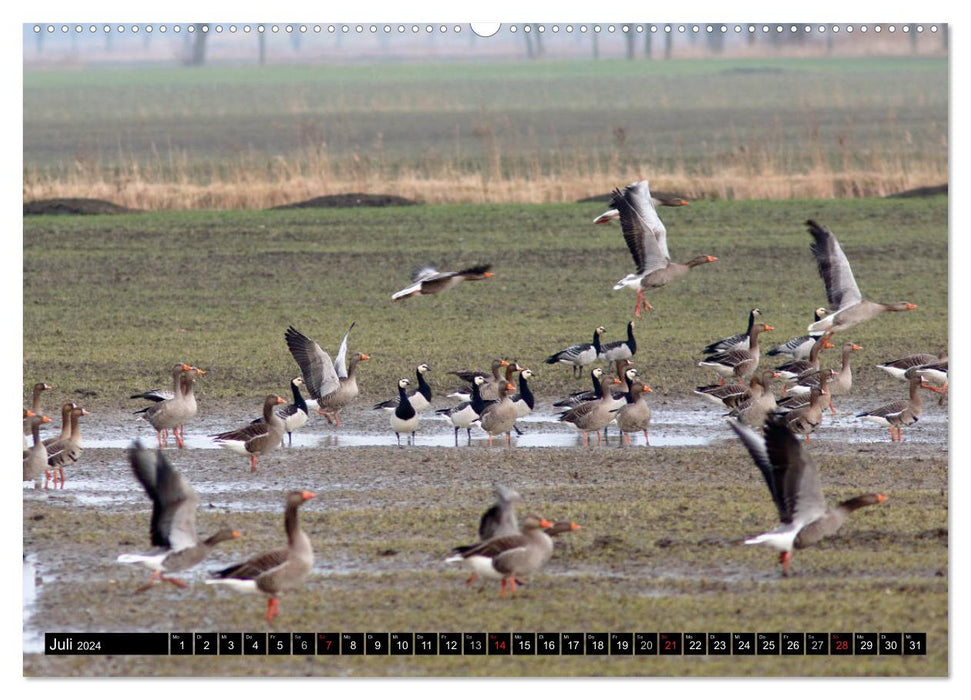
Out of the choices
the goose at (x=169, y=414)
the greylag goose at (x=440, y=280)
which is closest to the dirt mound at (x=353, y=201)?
the goose at (x=169, y=414)

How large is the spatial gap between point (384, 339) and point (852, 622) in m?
12.4

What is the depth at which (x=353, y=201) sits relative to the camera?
1297 inches

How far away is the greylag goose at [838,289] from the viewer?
1570cm

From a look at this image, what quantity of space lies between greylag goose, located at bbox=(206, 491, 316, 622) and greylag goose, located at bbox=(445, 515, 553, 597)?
0.98 m

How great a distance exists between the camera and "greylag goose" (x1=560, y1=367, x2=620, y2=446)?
15.3 m

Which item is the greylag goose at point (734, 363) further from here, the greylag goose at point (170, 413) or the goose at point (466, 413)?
the greylag goose at point (170, 413)

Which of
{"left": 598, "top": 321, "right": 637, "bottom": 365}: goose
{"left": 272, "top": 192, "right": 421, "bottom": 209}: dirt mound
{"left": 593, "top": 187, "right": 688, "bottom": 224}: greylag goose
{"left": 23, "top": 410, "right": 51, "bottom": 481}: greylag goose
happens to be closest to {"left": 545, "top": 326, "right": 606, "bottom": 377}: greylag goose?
{"left": 598, "top": 321, "right": 637, "bottom": 365}: goose

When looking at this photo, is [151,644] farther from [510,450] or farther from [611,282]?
[611,282]

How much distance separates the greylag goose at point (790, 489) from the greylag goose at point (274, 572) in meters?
2.95

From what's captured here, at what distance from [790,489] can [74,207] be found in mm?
24445

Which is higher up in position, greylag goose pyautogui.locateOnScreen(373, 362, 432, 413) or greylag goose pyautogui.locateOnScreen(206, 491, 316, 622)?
greylag goose pyautogui.locateOnScreen(206, 491, 316, 622)

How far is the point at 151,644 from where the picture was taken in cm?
850

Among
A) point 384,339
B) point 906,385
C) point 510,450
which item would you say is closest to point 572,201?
point 384,339

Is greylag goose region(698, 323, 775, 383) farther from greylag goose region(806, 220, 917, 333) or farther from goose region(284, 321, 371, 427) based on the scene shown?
goose region(284, 321, 371, 427)
